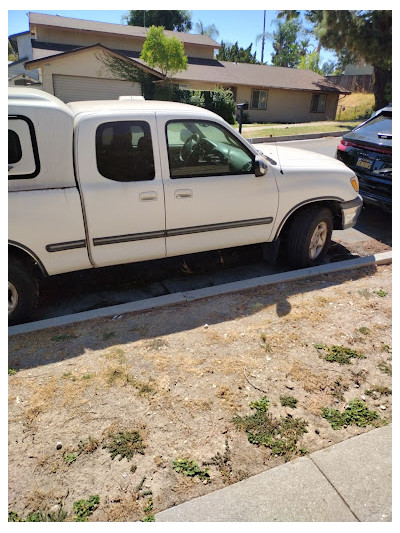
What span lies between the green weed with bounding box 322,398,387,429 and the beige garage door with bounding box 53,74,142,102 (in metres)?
21.4

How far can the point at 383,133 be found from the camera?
6.16 m

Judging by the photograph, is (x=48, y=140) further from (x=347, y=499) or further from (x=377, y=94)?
(x=377, y=94)

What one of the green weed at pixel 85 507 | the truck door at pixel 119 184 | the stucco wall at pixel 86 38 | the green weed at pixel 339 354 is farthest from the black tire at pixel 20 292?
the stucco wall at pixel 86 38

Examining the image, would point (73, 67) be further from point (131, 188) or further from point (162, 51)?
point (131, 188)

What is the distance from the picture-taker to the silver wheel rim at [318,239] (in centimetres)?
480

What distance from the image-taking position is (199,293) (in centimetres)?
416

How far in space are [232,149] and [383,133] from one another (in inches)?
130

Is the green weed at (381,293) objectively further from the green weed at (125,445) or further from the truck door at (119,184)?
the green weed at (125,445)

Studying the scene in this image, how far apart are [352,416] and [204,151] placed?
9.20ft

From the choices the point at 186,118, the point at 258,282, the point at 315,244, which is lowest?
the point at 258,282

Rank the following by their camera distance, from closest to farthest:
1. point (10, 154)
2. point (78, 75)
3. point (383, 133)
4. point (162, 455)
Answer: point (162, 455)
point (10, 154)
point (383, 133)
point (78, 75)

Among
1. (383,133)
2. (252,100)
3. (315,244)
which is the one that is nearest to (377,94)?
(252,100)

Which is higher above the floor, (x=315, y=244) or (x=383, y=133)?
(x=383, y=133)

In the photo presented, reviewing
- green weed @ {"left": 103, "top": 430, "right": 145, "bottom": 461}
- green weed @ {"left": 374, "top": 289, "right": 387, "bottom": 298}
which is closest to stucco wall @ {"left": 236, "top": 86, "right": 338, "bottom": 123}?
green weed @ {"left": 374, "top": 289, "right": 387, "bottom": 298}
